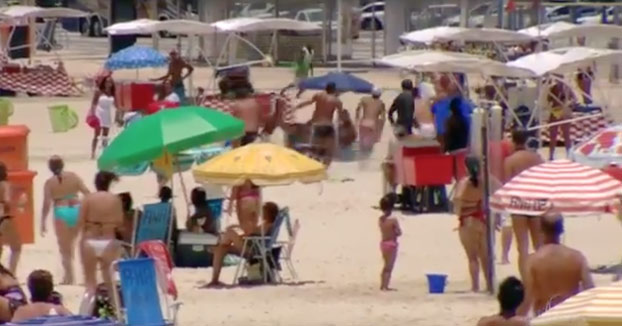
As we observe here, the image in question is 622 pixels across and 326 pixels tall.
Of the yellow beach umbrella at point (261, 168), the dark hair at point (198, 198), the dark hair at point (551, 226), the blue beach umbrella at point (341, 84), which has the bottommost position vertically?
the dark hair at point (198, 198)

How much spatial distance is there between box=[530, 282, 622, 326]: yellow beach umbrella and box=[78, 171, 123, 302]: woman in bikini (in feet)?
20.5

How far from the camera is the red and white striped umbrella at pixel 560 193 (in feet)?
38.2

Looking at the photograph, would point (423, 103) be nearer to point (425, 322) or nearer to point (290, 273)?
point (290, 273)

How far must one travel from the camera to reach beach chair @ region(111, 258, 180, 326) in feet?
36.1

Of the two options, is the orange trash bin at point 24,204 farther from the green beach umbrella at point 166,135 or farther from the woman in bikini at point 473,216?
the woman in bikini at point 473,216

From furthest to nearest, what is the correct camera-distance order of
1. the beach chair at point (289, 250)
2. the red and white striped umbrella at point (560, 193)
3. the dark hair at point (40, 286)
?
the beach chair at point (289, 250)
the red and white striped umbrella at point (560, 193)
the dark hair at point (40, 286)

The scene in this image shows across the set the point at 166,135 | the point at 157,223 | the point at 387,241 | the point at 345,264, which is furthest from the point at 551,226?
the point at 345,264

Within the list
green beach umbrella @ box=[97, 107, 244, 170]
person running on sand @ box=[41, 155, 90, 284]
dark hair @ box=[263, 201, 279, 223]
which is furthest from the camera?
dark hair @ box=[263, 201, 279, 223]

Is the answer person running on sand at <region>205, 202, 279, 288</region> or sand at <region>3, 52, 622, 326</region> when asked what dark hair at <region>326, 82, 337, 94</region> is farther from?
person running on sand at <region>205, 202, 279, 288</region>

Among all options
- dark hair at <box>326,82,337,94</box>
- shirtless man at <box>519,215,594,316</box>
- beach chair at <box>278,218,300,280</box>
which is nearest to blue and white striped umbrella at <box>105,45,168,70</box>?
dark hair at <box>326,82,337,94</box>

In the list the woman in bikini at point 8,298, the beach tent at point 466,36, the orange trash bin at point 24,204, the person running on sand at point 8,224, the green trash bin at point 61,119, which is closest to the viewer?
the woman in bikini at point 8,298

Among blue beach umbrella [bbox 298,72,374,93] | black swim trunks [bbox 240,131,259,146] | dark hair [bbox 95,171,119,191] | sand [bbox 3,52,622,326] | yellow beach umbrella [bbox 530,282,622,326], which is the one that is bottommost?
sand [bbox 3,52,622,326]

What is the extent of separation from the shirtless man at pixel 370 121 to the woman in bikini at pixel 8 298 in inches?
556

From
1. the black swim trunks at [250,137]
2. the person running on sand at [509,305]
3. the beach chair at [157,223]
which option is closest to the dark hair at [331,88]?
the black swim trunks at [250,137]
